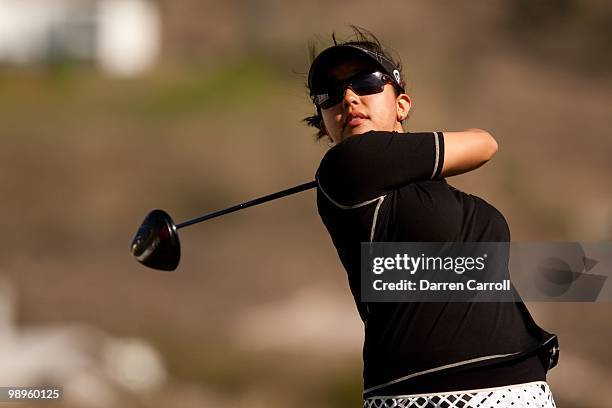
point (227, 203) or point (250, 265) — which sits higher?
point (227, 203)

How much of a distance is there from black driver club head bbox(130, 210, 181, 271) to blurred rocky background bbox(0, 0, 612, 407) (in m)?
15.3

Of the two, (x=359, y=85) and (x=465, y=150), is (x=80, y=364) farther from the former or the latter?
(x=465, y=150)

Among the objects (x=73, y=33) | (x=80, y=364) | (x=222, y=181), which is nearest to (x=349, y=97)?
(x=80, y=364)

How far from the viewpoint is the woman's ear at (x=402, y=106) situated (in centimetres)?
389

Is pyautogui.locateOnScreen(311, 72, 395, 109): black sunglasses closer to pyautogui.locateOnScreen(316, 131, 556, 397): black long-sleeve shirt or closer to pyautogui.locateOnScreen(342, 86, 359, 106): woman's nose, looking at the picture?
pyautogui.locateOnScreen(342, 86, 359, 106): woman's nose

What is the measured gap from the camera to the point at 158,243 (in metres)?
3.87

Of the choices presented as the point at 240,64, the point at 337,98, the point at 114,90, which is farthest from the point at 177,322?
the point at 337,98

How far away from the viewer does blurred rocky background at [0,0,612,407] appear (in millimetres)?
24891

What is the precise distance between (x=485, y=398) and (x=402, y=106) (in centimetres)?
98

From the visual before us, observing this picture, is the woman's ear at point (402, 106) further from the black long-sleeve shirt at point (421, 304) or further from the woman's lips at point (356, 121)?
the black long-sleeve shirt at point (421, 304)

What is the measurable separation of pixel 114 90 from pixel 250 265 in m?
9.27

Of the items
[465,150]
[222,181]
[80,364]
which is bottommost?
[465,150]

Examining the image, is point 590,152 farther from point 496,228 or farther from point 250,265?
point 496,228

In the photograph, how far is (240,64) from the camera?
148ft
